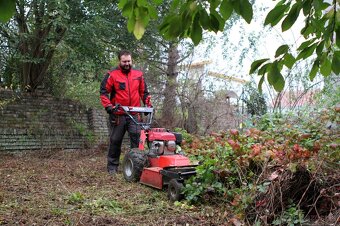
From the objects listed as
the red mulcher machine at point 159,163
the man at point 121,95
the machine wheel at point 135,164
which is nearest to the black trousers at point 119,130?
the man at point 121,95

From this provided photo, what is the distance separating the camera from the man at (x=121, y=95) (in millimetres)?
6504

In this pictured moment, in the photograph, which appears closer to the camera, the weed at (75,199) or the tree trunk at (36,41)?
the weed at (75,199)

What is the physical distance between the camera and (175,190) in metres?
4.57

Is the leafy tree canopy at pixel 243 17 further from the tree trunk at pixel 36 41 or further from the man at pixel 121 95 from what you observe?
the tree trunk at pixel 36 41

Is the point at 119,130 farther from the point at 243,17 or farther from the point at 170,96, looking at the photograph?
the point at 170,96

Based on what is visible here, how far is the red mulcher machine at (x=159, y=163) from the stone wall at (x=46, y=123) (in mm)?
4360

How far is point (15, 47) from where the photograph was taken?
392 inches

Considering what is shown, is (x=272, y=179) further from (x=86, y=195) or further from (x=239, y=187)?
(x=86, y=195)

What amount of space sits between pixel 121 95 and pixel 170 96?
5153 mm

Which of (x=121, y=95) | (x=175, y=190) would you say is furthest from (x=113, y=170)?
(x=175, y=190)

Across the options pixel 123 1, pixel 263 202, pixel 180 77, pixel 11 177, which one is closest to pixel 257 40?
pixel 180 77

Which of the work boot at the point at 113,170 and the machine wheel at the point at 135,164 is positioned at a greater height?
the machine wheel at the point at 135,164

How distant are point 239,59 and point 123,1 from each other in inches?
365

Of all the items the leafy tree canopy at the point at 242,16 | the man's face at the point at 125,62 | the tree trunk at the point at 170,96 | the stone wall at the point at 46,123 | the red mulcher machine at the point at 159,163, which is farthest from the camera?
the tree trunk at the point at 170,96
